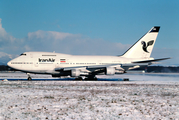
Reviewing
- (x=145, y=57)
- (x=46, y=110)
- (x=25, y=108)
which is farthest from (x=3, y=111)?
(x=145, y=57)

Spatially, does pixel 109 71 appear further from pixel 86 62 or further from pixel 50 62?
pixel 50 62

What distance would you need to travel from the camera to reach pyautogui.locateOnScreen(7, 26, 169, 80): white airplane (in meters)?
30.8

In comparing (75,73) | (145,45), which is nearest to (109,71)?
(75,73)

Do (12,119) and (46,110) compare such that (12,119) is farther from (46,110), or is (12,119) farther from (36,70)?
(36,70)

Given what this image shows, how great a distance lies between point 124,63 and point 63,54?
11.4 m

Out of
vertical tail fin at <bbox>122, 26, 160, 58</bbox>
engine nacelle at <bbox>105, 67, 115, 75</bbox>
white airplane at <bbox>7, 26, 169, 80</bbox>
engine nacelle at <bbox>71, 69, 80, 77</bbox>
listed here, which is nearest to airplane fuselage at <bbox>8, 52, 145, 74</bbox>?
white airplane at <bbox>7, 26, 169, 80</bbox>

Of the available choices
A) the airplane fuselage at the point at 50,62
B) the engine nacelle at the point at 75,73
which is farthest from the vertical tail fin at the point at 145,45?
the engine nacelle at the point at 75,73

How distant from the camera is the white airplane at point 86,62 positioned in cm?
3078

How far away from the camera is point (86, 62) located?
33000 mm

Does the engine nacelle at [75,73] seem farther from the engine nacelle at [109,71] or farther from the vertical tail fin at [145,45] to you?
the vertical tail fin at [145,45]

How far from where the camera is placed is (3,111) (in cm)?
895

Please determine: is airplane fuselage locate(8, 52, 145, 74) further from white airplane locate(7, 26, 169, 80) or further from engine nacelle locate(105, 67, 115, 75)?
engine nacelle locate(105, 67, 115, 75)

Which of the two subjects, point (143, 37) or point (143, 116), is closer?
point (143, 116)

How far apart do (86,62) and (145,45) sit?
39.3 ft
